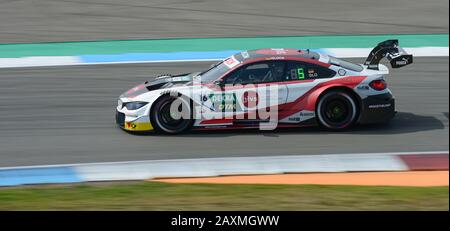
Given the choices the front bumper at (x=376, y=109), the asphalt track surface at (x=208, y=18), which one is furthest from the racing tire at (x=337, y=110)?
the asphalt track surface at (x=208, y=18)

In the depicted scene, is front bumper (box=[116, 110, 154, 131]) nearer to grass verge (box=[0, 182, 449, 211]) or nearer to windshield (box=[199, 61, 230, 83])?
windshield (box=[199, 61, 230, 83])

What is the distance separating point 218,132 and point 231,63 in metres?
1.12

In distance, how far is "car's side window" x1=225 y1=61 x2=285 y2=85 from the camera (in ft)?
44.5

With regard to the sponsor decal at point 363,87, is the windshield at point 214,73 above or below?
above

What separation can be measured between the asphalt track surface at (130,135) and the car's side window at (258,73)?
0.88 metres

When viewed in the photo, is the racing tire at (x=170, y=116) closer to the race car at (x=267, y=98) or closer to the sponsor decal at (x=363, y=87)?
the race car at (x=267, y=98)

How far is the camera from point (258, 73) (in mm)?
13586

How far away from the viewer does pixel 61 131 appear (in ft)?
46.6

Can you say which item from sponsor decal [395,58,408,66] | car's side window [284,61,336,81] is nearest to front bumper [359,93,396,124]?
sponsor decal [395,58,408,66]

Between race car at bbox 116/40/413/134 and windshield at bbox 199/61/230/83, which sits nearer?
race car at bbox 116/40/413/134

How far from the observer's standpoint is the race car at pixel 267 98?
1352cm

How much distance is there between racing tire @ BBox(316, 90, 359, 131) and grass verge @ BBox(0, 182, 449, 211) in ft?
9.11

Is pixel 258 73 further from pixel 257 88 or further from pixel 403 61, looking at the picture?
pixel 403 61

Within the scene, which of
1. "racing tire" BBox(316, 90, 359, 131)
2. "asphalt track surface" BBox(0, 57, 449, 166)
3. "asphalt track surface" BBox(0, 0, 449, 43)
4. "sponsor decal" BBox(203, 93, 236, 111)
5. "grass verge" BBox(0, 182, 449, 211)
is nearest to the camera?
"grass verge" BBox(0, 182, 449, 211)
